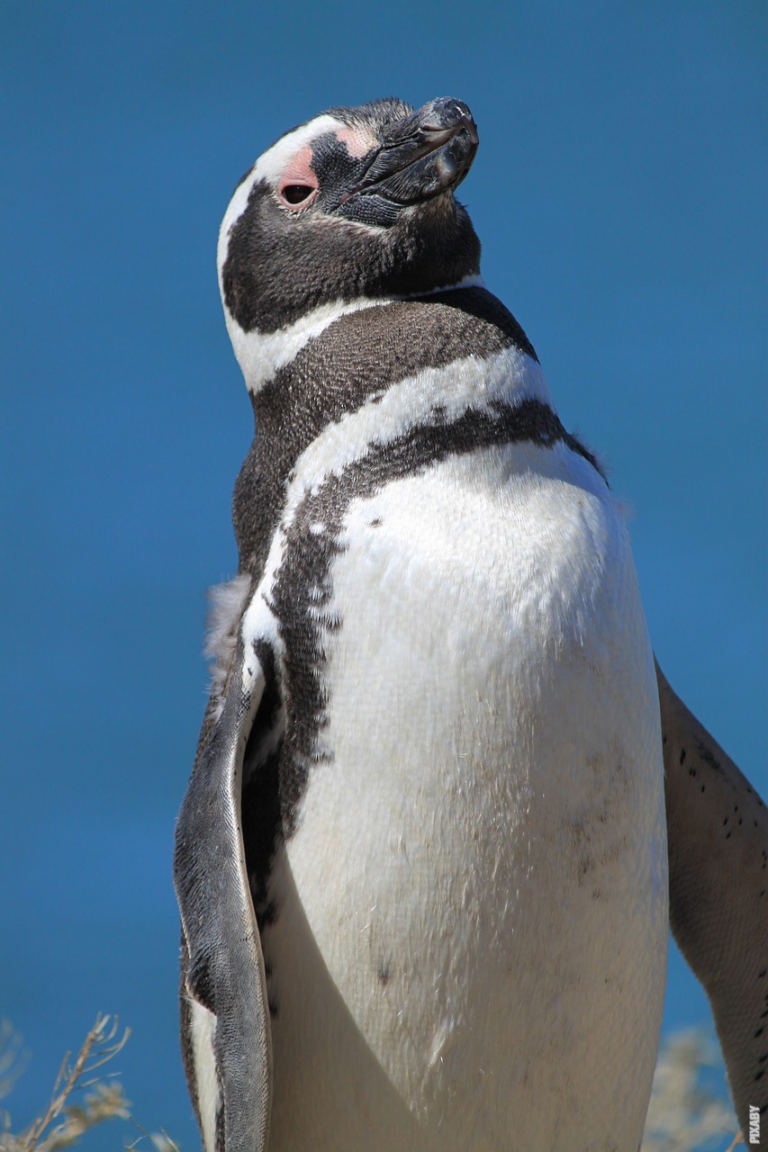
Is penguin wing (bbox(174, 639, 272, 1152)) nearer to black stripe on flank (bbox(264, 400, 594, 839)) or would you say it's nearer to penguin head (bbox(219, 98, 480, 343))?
black stripe on flank (bbox(264, 400, 594, 839))

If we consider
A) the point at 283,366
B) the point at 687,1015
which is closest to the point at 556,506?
the point at 283,366

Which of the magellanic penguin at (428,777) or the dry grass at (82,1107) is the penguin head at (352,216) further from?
the dry grass at (82,1107)

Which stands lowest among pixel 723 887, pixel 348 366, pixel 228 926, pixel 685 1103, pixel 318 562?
pixel 685 1103

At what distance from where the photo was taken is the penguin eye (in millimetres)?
1738

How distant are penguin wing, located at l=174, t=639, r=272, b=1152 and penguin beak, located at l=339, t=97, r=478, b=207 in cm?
62

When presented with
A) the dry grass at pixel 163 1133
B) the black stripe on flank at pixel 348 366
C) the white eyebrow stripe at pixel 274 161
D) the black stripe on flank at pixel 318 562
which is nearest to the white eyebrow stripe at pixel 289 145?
the white eyebrow stripe at pixel 274 161

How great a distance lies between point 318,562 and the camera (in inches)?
59.3

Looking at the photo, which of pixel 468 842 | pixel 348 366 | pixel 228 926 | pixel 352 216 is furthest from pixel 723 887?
pixel 352 216

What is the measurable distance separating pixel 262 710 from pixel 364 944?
12.0 inches

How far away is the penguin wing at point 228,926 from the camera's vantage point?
4.64 ft

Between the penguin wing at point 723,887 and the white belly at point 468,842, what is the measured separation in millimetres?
372

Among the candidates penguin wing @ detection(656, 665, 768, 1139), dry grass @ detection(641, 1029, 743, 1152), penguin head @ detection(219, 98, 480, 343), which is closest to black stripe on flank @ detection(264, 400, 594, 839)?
penguin head @ detection(219, 98, 480, 343)

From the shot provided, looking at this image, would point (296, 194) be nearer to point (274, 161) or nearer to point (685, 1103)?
point (274, 161)

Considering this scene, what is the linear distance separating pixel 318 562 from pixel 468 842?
36 cm
